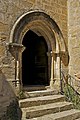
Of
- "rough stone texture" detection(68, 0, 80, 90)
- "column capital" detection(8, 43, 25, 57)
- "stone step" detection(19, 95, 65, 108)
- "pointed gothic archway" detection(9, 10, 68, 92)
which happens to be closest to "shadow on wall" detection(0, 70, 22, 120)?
"stone step" detection(19, 95, 65, 108)

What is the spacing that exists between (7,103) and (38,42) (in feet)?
12.0

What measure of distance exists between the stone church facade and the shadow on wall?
0.03 m

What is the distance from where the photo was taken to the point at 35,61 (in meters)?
8.16

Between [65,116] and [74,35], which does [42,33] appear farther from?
[65,116]

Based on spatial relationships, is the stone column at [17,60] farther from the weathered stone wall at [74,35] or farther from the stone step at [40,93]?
the weathered stone wall at [74,35]

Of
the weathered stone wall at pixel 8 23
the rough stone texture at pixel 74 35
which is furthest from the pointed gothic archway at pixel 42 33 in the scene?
the rough stone texture at pixel 74 35

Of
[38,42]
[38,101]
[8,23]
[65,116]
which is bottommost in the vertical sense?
[65,116]

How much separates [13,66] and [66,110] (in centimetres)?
209

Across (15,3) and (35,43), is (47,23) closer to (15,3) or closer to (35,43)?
(15,3)

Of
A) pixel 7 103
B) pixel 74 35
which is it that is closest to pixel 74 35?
pixel 74 35

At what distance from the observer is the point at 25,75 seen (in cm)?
857

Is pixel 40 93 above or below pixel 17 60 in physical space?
below

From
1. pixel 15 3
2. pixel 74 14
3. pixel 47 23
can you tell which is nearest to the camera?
pixel 15 3

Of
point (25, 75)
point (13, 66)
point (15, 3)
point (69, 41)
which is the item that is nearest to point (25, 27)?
point (15, 3)
